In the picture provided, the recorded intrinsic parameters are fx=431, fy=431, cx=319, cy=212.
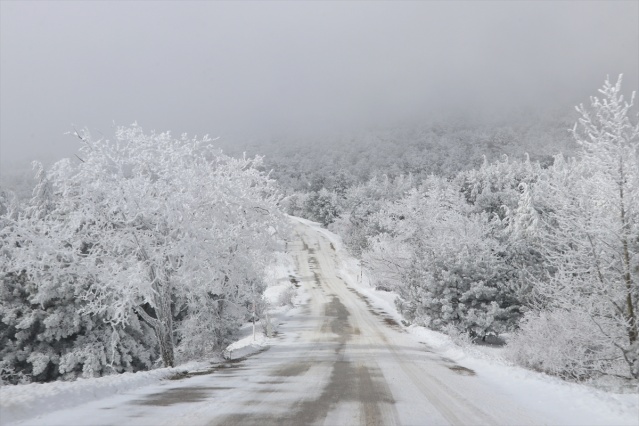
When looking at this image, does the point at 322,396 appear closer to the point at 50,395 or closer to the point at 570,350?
the point at 50,395

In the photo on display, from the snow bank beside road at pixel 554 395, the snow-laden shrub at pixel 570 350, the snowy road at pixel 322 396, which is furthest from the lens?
the snow-laden shrub at pixel 570 350

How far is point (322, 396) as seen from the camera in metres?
8.24

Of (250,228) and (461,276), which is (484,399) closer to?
(250,228)

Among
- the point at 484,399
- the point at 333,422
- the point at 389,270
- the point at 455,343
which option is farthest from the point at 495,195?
the point at 333,422

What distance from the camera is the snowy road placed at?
6301 mm

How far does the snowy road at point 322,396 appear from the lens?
6.30 m

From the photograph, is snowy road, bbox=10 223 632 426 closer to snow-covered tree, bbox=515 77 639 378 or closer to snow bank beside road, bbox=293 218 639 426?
snow bank beside road, bbox=293 218 639 426

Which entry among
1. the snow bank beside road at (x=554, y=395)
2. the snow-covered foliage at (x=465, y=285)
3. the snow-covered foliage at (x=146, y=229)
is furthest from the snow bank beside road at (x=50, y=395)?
the snow-covered foliage at (x=465, y=285)

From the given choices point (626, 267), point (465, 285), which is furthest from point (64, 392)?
point (465, 285)

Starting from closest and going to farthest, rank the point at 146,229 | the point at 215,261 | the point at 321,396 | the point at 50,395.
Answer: the point at 50,395 < the point at 321,396 < the point at 146,229 < the point at 215,261

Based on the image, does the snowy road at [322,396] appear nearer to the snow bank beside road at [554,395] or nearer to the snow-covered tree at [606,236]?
the snow bank beside road at [554,395]

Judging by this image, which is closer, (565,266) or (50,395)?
(50,395)

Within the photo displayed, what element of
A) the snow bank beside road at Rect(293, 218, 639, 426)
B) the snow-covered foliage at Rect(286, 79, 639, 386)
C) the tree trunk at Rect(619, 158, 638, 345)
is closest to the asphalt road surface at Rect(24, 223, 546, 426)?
the snow bank beside road at Rect(293, 218, 639, 426)

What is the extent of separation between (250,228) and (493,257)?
16.7 m
